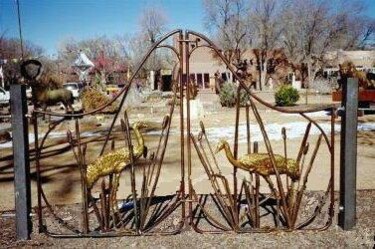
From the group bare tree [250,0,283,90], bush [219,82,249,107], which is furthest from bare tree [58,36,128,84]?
bush [219,82,249,107]

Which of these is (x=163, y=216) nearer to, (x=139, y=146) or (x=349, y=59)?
(x=139, y=146)

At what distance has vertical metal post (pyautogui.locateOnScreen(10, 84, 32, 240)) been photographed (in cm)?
370

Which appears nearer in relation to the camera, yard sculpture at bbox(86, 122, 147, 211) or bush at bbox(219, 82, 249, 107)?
yard sculpture at bbox(86, 122, 147, 211)

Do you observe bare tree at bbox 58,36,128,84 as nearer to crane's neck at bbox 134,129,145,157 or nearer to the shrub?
the shrub

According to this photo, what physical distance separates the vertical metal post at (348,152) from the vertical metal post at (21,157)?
290 cm

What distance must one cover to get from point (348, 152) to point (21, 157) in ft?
9.77

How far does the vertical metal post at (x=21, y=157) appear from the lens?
12.1ft

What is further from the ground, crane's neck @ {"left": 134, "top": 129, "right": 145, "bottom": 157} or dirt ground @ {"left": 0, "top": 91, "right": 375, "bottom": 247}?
crane's neck @ {"left": 134, "top": 129, "right": 145, "bottom": 157}

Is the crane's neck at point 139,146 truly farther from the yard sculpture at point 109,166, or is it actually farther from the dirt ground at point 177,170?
the dirt ground at point 177,170

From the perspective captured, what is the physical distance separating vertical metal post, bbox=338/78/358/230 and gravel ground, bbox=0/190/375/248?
17 centimetres

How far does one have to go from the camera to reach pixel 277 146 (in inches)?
397

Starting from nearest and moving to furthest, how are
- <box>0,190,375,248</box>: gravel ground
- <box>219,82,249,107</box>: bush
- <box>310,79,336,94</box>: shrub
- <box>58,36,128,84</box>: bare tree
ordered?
<box>0,190,375,248</box>: gravel ground → <box>219,82,249,107</box>: bush → <box>310,79,336,94</box>: shrub → <box>58,36,128,84</box>: bare tree

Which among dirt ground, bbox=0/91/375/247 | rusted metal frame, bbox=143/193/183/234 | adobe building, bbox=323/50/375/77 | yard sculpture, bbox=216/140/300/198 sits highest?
adobe building, bbox=323/50/375/77

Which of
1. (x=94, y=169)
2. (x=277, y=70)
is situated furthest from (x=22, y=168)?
(x=277, y=70)
